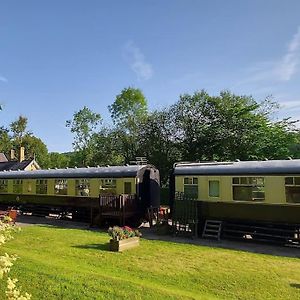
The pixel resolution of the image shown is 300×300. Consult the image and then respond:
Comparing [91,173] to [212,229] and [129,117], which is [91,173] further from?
[129,117]

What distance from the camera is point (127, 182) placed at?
2195cm

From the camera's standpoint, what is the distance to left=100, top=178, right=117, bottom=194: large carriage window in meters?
22.7

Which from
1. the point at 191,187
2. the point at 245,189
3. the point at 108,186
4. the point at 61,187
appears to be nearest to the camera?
the point at 245,189

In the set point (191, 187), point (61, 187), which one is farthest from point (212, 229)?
point (61, 187)

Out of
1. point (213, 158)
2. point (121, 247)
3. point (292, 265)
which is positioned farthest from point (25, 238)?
point (213, 158)

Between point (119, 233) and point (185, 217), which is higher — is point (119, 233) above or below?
below

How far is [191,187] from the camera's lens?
1898 centimetres

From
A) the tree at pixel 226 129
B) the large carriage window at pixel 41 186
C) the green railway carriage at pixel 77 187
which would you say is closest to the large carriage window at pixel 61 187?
the green railway carriage at pixel 77 187

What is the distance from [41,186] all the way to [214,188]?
15.8 m

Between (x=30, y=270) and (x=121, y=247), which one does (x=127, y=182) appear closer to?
(x=121, y=247)

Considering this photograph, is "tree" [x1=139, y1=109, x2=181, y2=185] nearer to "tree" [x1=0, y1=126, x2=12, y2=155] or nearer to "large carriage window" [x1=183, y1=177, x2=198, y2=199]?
"large carriage window" [x1=183, y1=177, x2=198, y2=199]

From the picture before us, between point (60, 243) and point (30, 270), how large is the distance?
187 inches

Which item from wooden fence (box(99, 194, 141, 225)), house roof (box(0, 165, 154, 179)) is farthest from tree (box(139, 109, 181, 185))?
wooden fence (box(99, 194, 141, 225))

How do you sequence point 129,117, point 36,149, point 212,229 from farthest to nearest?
point 36,149, point 129,117, point 212,229
